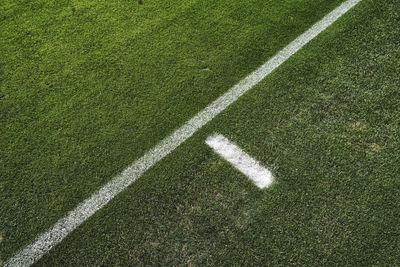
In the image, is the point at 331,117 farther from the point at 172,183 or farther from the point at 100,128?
the point at 100,128

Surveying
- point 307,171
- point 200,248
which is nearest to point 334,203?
point 307,171

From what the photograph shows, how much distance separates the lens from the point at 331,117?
2.87 meters

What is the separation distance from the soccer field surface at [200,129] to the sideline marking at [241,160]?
1.8 inches

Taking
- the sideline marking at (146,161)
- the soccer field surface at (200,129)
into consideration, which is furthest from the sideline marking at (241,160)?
the sideline marking at (146,161)

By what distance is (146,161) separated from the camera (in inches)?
107

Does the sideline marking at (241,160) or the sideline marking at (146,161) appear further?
the sideline marking at (241,160)

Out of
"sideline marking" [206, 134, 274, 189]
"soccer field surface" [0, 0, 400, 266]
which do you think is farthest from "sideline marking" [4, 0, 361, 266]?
"sideline marking" [206, 134, 274, 189]

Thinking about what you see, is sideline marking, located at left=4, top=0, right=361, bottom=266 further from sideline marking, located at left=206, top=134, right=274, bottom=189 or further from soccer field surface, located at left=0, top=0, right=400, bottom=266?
sideline marking, located at left=206, top=134, right=274, bottom=189

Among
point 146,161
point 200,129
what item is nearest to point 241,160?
point 200,129

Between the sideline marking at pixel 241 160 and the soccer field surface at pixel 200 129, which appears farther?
the sideline marking at pixel 241 160

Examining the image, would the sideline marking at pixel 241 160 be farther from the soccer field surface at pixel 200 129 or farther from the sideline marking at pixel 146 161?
the sideline marking at pixel 146 161

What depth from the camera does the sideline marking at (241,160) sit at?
259cm

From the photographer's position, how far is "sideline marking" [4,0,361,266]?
2.38 m

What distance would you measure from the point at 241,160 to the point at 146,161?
834 mm
